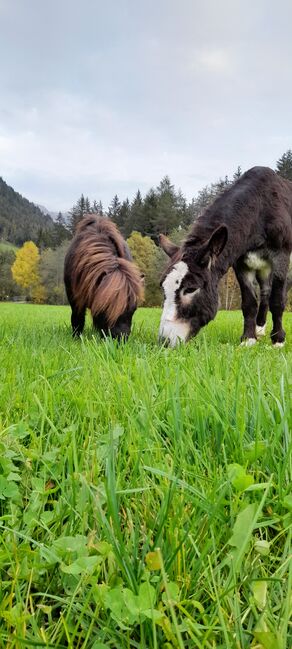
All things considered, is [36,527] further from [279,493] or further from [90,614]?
[279,493]

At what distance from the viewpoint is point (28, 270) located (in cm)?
8144

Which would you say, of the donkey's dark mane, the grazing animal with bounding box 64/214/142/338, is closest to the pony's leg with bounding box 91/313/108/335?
the grazing animal with bounding box 64/214/142/338

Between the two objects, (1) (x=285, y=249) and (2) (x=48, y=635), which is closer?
(2) (x=48, y=635)

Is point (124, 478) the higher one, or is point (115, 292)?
point (115, 292)

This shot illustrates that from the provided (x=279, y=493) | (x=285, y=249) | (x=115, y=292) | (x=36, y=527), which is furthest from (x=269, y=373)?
(x=285, y=249)

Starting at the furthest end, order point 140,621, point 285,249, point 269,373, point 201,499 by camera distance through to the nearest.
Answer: point 285,249 → point 269,373 → point 201,499 → point 140,621

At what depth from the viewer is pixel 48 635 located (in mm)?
851

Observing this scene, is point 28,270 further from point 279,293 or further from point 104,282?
point 104,282

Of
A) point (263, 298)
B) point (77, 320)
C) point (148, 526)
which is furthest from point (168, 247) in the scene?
point (148, 526)

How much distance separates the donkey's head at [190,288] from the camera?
17.6 ft

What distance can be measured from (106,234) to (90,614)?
225 inches

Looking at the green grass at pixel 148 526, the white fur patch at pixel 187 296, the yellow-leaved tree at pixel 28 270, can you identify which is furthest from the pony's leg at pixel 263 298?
the yellow-leaved tree at pixel 28 270

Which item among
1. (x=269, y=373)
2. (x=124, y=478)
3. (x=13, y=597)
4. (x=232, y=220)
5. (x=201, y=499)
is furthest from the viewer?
(x=232, y=220)

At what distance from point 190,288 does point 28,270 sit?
3145 inches
